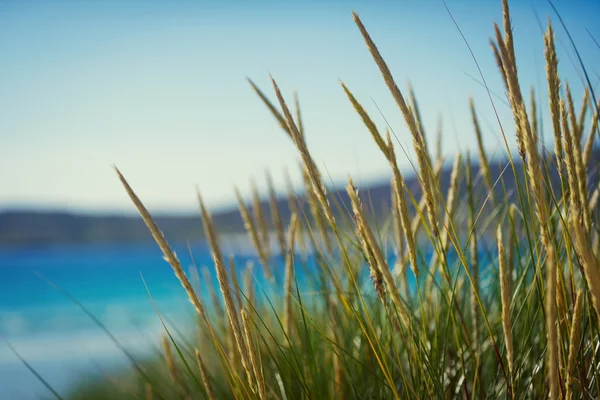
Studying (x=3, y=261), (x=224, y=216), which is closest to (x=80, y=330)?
(x=224, y=216)

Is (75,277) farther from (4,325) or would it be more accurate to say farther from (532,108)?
(532,108)

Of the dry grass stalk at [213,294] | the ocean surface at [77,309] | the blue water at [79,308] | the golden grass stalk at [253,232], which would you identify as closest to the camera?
the golden grass stalk at [253,232]

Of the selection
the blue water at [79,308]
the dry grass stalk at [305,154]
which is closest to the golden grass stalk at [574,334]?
the dry grass stalk at [305,154]

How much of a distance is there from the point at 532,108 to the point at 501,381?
2.28 ft

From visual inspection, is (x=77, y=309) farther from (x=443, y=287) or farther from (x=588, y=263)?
(x=588, y=263)

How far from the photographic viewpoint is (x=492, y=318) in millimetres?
1547

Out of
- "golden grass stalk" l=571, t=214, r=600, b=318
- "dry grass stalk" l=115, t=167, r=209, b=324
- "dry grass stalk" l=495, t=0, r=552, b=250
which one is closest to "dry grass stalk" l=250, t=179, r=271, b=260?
"dry grass stalk" l=115, t=167, r=209, b=324

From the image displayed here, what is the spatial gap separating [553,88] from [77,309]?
17.1m

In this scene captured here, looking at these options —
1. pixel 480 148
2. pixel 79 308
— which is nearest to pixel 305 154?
pixel 480 148

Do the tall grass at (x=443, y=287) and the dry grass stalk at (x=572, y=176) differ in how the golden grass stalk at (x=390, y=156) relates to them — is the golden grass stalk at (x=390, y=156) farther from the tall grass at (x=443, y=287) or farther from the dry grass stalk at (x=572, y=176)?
the dry grass stalk at (x=572, y=176)

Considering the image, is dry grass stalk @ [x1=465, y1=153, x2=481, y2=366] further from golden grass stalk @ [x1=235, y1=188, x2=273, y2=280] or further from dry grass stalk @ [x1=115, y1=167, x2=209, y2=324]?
dry grass stalk @ [x1=115, y1=167, x2=209, y2=324]

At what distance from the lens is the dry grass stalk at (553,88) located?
0.74m

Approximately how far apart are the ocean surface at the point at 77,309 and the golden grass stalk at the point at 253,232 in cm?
28

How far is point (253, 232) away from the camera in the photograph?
152 cm
